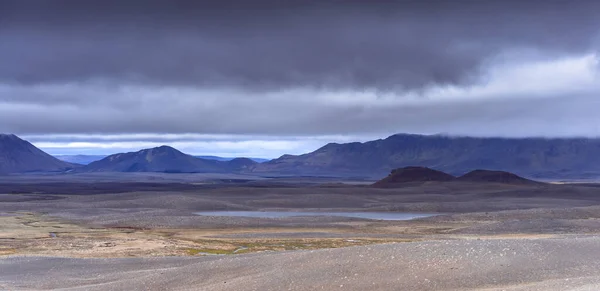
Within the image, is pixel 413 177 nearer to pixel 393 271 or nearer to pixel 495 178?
pixel 495 178

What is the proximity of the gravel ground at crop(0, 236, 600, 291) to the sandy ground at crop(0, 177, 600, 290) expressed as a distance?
0.05 meters

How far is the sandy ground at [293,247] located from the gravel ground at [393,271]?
0.05m

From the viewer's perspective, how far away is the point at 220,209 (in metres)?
109

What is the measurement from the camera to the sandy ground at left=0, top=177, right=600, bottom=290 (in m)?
26.8

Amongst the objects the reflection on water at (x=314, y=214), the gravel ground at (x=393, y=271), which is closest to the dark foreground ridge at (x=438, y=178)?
the reflection on water at (x=314, y=214)

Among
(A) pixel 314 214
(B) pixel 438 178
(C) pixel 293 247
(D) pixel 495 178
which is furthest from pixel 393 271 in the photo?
(D) pixel 495 178

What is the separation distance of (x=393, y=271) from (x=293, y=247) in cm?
2633

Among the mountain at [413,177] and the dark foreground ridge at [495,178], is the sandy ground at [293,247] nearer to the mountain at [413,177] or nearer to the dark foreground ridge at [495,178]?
the dark foreground ridge at [495,178]

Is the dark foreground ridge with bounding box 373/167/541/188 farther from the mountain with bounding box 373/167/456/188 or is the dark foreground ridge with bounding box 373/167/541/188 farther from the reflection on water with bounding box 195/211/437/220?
the reflection on water with bounding box 195/211/437/220

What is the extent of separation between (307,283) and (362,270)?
7.44ft

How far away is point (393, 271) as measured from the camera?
88.8 ft

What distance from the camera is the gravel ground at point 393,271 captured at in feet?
84.0

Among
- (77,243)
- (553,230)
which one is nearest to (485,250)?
(77,243)

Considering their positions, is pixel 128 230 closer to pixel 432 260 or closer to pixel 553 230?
pixel 553 230
